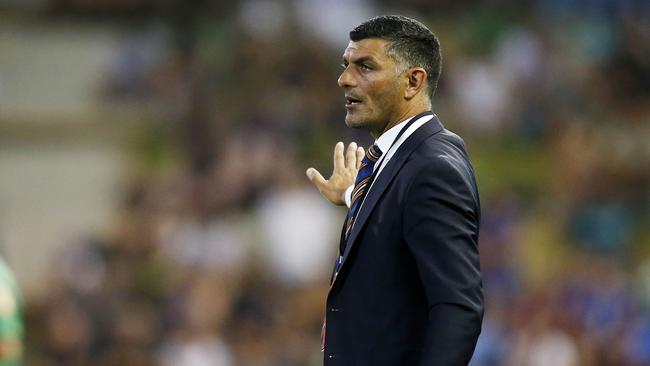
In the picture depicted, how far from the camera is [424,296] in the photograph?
2979mm

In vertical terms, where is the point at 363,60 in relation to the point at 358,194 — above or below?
above

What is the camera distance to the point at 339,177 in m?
3.77

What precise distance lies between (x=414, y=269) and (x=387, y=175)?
246 mm

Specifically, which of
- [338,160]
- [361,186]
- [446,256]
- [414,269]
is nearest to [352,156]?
[338,160]

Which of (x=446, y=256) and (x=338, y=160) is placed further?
(x=338, y=160)

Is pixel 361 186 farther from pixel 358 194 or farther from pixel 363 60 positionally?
pixel 363 60

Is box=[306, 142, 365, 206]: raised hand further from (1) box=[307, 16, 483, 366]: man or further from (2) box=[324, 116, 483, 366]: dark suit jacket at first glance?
(2) box=[324, 116, 483, 366]: dark suit jacket

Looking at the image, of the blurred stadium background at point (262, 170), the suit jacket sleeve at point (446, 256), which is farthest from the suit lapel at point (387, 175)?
the blurred stadium background at point (262, 170)

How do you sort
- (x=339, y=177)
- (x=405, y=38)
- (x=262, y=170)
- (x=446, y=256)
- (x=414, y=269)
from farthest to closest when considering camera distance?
1. (x=262, y=170)
2. (x=339, y=177)
3. (x=405, y=38)
4. (x=414, y=269)
5. (x=446, y=256)

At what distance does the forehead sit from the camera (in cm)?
315

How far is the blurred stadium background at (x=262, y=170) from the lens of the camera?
9117mm

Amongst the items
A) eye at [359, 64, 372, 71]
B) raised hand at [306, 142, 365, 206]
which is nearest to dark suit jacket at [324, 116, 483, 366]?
eye at [359, 64, 372, 71]

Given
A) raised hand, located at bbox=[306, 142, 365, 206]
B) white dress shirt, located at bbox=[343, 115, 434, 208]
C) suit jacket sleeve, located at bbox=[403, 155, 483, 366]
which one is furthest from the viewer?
→ raised hand, located at bbox=[306, 142, 365, 206]

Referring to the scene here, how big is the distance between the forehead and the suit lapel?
0.21m
